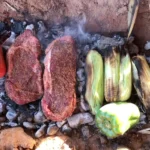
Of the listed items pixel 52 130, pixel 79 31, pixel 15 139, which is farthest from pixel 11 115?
pixel 79 31

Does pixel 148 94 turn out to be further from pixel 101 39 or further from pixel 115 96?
pixel 101 39

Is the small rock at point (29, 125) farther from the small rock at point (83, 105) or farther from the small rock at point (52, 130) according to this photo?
the small rock at point (83, 105)

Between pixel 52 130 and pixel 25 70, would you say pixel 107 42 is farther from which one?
pixel 52 130

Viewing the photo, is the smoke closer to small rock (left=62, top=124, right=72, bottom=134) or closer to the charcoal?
the charcoal

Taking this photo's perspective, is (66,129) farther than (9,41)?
No

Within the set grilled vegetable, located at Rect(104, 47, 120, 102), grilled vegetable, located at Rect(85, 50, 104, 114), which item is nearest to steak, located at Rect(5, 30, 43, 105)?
grilled vegetable, located at Rect(85, 50, 104, 114)

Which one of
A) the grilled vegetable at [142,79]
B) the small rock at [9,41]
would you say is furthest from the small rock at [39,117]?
the grilled vegetable at [142,79]
